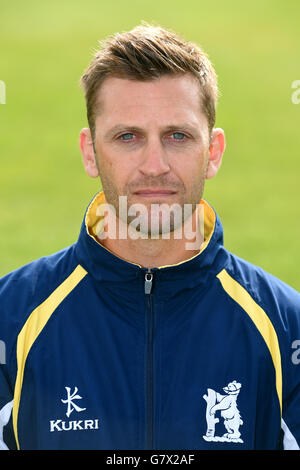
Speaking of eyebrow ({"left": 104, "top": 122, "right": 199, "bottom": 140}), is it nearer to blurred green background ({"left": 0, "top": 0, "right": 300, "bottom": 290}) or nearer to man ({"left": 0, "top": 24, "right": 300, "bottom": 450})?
man ({"left": 0, "top": 24, "right": 300, "bottom": 450})

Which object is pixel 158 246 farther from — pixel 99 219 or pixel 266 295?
pixel 266 295

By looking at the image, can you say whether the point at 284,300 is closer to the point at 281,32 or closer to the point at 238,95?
the point at 238,95

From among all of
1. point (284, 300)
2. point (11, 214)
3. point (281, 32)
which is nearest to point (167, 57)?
point (284, 300)

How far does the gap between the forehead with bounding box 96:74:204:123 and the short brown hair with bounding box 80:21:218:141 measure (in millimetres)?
28

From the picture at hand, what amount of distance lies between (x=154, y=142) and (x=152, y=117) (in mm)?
94

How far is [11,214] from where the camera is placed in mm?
13023

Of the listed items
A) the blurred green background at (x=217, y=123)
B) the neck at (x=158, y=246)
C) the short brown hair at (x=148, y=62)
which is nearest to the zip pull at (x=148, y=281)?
the neck at (x=158, y=246)

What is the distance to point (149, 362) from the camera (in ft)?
11.7

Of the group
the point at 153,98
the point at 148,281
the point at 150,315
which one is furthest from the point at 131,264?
the point at 153,98

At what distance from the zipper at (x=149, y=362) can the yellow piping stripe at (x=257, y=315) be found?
0.29 meters

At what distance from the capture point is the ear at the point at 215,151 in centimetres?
387

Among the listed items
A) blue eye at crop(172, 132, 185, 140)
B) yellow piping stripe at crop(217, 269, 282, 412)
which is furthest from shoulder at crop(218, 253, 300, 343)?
blue eye at crop(172, 132, 185, 140)

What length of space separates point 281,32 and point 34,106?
18.2 feet

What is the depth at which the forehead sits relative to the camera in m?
3.64
